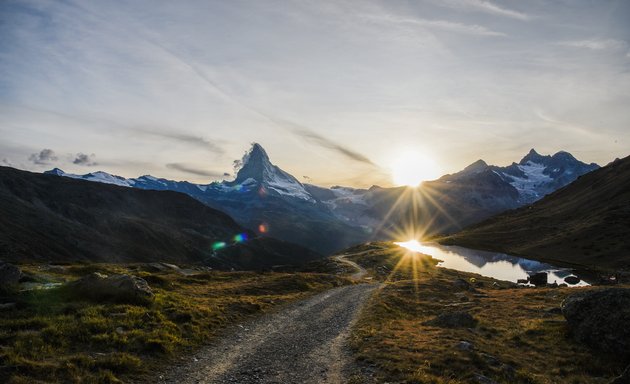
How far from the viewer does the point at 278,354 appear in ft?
81.4

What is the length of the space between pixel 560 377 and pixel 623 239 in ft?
452

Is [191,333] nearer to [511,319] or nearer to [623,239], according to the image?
[511,319]

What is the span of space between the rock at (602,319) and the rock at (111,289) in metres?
31.6

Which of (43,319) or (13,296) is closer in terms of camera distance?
(43,319)

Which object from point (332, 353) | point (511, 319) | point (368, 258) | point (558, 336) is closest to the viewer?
point (332, 353)

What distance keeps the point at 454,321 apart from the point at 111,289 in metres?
28.3

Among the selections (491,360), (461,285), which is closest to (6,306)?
(491,360)

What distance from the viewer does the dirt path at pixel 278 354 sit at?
20.6 metres

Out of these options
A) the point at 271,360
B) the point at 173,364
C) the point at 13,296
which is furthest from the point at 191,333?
the point at 13,296

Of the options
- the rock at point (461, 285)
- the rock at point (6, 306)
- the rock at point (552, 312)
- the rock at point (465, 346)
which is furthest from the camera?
the rock at point (461, 285)

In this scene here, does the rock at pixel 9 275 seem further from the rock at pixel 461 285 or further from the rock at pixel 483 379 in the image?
the rock at pixel 461 285

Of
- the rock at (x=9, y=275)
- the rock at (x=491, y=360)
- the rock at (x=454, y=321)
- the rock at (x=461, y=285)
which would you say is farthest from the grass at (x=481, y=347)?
the rock at (x=9, y=275)

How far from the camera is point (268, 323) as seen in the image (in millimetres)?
33906

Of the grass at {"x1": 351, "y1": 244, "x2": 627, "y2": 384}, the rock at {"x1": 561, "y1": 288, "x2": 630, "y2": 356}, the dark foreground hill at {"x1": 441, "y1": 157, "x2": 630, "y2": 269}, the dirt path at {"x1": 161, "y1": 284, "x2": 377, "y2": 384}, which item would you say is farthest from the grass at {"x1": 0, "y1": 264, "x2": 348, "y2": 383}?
the dark foreground hill at {"x1": 441, "y1": 157, "x2": 630, "y2": 269}
